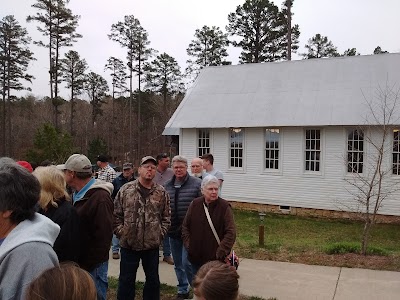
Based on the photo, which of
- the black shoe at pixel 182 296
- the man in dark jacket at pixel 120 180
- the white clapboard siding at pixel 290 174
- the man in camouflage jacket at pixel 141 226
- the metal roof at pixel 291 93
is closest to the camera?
the man in camouflage jacket at pixel 141 226

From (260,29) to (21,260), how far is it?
34.4 m

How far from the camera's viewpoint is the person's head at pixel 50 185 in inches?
136

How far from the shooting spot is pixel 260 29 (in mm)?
34094

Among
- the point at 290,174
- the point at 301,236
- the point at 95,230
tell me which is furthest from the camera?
the point at 290,174

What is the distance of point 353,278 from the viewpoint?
248 inches

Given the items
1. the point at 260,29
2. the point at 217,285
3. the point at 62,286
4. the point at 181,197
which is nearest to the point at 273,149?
the point at 181,197

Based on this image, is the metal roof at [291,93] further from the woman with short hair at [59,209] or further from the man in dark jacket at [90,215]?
the woman with short hair at [59,209]

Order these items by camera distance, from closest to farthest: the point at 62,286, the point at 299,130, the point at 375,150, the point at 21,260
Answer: the point at 62,286 → the point at 21,260 → the point at 375,150 → the point at 299,130

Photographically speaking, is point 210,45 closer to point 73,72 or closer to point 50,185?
point 73,72

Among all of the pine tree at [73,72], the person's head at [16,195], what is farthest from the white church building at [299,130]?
the pine tree at [73,72]

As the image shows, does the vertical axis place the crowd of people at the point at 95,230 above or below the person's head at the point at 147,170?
below

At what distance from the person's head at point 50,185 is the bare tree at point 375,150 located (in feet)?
37.4

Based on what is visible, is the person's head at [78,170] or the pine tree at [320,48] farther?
the pine tree at [320,48]

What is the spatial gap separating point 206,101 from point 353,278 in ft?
40.0
